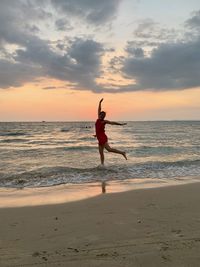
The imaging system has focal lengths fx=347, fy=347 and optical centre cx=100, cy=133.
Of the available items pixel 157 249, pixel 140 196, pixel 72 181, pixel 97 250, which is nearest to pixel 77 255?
pixel 97 250

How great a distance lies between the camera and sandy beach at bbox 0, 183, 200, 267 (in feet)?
12.5

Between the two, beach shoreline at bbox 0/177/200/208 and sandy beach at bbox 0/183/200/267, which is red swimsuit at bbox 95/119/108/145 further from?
sandy beach at bbox 0/183/200/267

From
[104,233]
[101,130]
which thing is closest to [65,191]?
[104,233]

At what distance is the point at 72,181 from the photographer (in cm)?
1016

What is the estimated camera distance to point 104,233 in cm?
464

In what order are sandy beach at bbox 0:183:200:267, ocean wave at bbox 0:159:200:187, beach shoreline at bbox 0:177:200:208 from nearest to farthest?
sandy beach at bbox 0:183:200:267 < beach shoreline at bbox 0:177:200:208 < ocean wave at bbox 0:159:200:187

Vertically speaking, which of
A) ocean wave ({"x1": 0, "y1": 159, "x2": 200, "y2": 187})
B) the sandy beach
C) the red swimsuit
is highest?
the red swimsuit

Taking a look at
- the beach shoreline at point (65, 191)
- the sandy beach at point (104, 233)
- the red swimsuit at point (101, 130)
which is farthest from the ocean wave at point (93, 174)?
the sandy beach at point (104, 233)

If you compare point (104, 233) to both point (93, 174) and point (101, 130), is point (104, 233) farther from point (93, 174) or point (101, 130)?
point (101, 130)

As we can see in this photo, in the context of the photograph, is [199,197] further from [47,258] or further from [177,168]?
[177,168]

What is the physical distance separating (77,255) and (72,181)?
629 centimetres

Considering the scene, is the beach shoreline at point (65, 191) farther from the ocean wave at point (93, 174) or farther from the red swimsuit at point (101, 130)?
the red swimsuit at point (101, 130)

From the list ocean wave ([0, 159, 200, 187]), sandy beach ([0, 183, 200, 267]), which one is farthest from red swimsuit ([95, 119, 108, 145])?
sandy beach ([0, 183, 200, 267])

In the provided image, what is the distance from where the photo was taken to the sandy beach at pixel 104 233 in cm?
381
